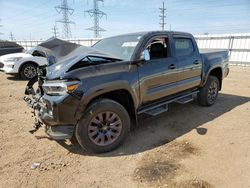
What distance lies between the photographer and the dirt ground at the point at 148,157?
9.14ft

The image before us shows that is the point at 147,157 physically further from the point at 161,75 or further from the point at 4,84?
the point at 4,84

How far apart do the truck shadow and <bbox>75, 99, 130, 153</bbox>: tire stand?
0.58 ft

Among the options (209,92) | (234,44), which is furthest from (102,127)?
(234,44)

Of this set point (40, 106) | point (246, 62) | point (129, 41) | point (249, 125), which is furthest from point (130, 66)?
point (246, 62)

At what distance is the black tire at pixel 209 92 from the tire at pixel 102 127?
283 centimetres

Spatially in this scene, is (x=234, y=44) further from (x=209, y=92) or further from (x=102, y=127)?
(x=102, y=127)

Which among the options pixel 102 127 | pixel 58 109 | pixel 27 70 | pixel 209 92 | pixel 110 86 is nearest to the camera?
pixel 58 109

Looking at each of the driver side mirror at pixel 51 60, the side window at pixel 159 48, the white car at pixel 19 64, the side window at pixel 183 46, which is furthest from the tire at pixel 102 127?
the white car at pixel 19 64

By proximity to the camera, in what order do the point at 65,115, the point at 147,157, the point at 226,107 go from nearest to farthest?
the point at 65,115, the point at 147,157, the point at 226,107

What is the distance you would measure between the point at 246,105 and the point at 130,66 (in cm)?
405

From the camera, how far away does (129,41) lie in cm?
409

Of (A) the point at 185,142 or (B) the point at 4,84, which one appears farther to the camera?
(B) the point at 4,84

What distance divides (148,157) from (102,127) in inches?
33.7

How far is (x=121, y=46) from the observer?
4137 millimetres
